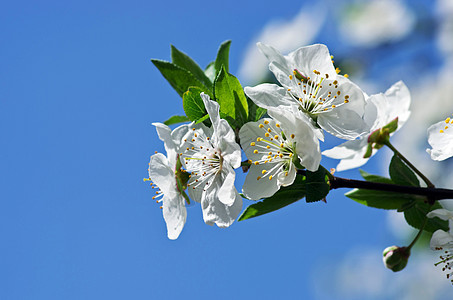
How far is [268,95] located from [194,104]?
16 centimetres

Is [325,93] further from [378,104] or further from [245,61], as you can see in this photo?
[245,61]

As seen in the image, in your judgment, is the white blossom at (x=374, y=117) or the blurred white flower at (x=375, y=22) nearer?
the white blossom at (x=374, y=117)

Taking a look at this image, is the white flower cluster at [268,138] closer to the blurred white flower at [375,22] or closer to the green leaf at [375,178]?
the green leaf at [375,178]

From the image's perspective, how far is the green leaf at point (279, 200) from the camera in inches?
43.7

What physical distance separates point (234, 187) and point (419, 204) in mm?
454

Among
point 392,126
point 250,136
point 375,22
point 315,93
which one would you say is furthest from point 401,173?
point 375,22

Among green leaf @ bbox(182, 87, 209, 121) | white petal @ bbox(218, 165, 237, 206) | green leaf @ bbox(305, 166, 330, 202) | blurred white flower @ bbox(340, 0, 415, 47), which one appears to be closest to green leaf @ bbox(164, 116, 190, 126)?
green leaf @ bbox(182, 87, 209, 121)

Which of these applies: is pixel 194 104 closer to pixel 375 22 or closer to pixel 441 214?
pixel 441 214

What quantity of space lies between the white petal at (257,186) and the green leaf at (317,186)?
6 cm

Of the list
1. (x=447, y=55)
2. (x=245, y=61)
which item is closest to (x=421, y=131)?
(x=447, y=55)

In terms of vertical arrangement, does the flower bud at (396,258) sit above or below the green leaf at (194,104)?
below

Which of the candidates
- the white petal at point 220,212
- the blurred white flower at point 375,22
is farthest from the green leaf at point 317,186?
the blurred white flower at point 375,22

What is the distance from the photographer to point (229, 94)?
115 centimetres

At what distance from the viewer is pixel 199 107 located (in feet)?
3.82
